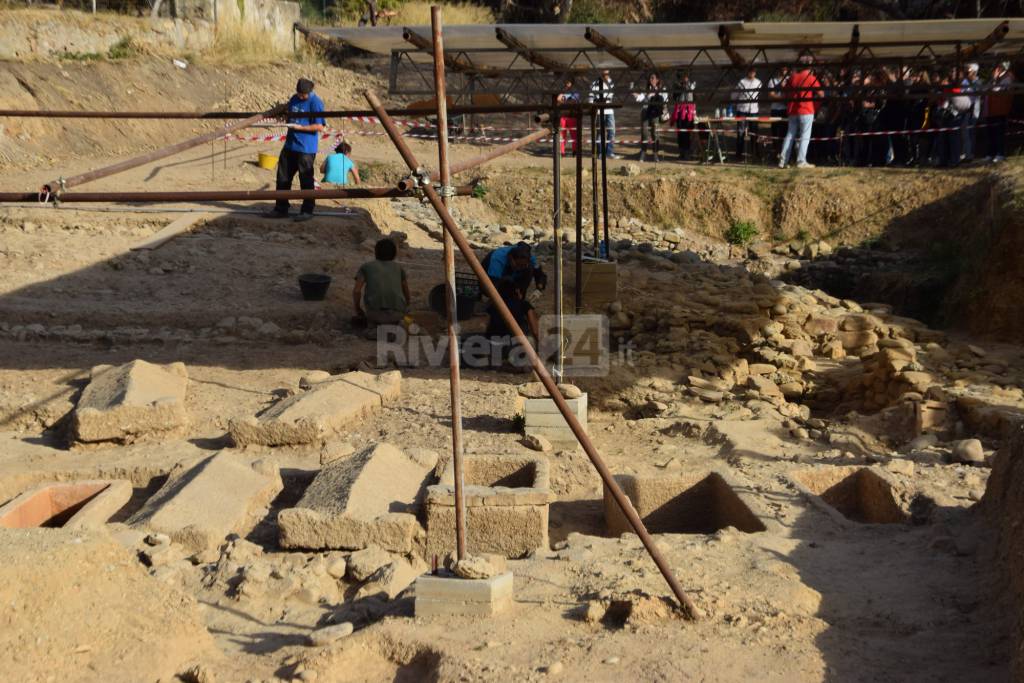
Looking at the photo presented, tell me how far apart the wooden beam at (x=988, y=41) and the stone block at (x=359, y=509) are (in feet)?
24.1

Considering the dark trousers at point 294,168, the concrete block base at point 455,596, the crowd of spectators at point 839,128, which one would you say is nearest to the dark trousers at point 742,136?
the crowd of spectators at point 839,128

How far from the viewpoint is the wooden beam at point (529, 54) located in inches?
428

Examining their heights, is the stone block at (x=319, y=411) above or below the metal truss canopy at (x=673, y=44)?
below

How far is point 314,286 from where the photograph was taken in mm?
11500

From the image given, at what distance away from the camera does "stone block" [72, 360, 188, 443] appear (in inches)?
302

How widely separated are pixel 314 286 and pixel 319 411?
3794 millimetres

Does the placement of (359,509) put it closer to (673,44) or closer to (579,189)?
(579,189)

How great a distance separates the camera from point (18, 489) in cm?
710

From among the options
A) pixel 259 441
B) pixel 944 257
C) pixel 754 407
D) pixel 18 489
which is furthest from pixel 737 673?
pixel 944 257

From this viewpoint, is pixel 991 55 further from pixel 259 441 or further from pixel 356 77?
pixel 356 77

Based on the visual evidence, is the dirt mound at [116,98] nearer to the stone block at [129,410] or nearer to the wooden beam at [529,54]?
the wooden beam at [529,54]

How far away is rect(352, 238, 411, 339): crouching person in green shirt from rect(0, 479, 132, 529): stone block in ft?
14.0

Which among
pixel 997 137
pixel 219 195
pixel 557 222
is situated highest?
pixel 997 137

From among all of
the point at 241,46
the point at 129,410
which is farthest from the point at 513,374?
the point at 241,46
